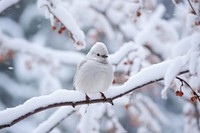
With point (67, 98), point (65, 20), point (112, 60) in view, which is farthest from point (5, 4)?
point (112, 60)

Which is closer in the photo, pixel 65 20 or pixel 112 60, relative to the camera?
pixel 65 20

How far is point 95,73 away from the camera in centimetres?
241

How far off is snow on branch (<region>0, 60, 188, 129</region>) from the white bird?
173 millimetres

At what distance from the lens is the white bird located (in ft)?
7.72

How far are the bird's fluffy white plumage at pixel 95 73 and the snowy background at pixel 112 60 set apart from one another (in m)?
0.14

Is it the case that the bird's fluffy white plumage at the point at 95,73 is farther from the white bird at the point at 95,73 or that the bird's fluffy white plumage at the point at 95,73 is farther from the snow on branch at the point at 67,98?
the snow on branch at the point at 67,98

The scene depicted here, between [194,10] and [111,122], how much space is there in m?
2.23

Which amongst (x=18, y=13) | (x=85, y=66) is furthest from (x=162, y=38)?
(x=18, y=13)

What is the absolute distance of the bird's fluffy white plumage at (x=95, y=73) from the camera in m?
2.35

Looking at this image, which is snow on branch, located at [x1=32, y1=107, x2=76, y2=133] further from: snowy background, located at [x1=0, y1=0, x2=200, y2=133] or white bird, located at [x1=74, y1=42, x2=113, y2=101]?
white bird, located at [x1=74, y1=42, x2=113, y2=101]

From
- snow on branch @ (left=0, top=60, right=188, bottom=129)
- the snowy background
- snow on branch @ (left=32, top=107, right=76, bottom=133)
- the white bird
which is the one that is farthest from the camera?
the white bird

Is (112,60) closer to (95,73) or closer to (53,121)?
(95,73)

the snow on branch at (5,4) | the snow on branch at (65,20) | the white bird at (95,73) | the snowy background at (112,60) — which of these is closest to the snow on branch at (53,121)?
the snowy background at (112,60)

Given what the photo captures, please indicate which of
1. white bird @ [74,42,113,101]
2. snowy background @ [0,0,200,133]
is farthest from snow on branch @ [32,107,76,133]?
white bird @ [74,42,113,101]
